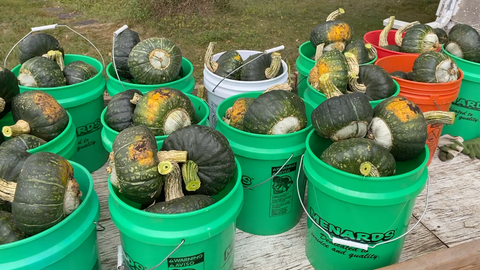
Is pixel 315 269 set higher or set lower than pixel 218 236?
lower

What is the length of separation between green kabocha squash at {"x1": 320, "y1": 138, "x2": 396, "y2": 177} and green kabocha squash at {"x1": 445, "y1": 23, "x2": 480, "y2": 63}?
2048mm

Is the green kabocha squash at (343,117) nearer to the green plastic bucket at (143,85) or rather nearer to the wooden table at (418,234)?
the wooden table at (418,234)

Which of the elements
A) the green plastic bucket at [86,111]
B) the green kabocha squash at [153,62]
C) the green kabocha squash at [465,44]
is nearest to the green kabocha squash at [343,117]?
the green kabocha squash at [153,62]

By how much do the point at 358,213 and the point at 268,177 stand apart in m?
0.62

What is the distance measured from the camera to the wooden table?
2451mm

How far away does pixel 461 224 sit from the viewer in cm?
274

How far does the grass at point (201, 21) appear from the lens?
6902 millimetres

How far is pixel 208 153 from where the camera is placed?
2.03m

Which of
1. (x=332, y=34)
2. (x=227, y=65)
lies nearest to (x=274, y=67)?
(x=227, y=65)

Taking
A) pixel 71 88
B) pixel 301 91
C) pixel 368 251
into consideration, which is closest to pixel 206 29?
pixel 301 91

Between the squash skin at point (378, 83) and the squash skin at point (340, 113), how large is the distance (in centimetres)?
57

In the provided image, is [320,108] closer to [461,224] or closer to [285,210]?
[285,210]

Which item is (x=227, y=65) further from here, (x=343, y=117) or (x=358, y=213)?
(x=358, y=213)

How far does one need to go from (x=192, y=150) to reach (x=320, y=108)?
0.80 m
